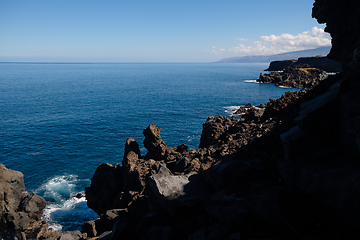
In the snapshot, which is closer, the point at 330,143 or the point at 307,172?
the point at 307,172

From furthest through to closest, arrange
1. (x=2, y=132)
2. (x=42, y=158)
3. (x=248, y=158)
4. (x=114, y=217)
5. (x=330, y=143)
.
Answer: (x=2, y=132), (x=42, y=158), (x=114, y=217), (x=248, y=158), (x=330, y=143)

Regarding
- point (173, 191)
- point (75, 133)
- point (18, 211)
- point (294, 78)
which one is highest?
point (294, 78)

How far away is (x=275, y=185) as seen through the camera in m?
15.3

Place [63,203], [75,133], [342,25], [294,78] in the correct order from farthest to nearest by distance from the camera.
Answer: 1. [294,78]
2. [75,133]
3. [63,203]
4. [342,25]

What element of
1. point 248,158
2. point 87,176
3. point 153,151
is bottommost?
point 87,176

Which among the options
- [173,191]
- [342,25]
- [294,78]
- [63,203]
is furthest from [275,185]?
[294,78]

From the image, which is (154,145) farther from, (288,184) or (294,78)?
(294,78)

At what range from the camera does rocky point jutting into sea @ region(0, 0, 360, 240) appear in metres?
10.9

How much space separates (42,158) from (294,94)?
47720mm

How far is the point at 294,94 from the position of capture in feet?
124

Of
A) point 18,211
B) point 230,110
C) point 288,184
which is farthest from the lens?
point 230,110

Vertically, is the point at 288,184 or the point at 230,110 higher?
the point at 288,184

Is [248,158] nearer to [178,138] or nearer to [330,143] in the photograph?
[330,143]

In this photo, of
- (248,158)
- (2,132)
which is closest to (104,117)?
(2,132)
